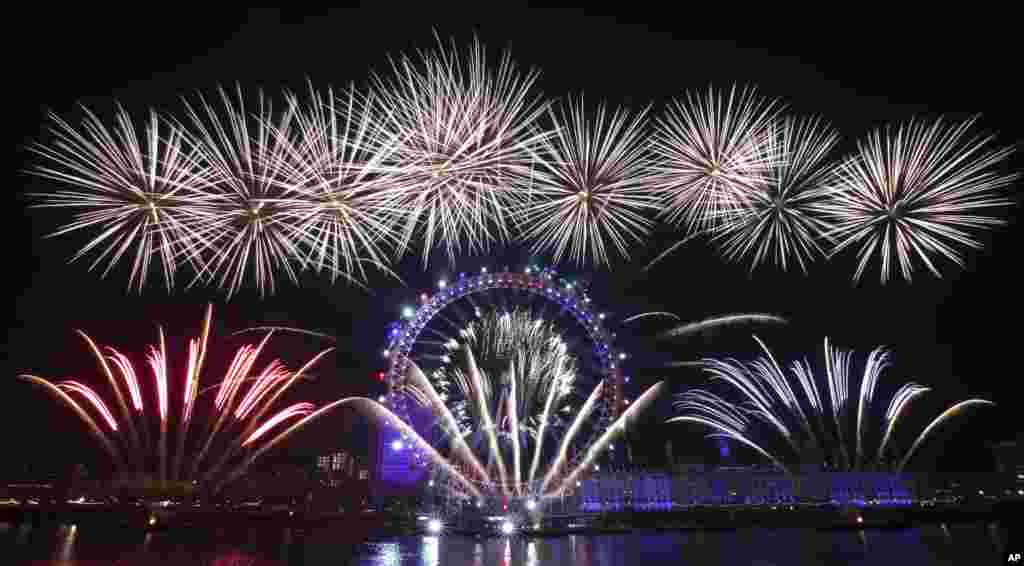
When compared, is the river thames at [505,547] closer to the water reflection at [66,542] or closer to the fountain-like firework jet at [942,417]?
the water reflection at [66,542]

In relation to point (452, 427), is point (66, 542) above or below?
below

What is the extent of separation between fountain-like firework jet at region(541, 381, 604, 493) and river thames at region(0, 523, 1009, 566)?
3938 mm

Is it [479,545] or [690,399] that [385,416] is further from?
[690,399]

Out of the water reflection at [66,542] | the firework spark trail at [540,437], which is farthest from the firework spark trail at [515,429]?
the water reflection at [66,542]

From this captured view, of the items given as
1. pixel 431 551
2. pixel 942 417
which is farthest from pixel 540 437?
pixel 942 417

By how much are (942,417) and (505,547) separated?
37.4m

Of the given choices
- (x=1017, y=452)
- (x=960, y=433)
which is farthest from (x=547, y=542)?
(x=960, y=433)

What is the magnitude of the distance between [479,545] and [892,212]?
62.4ft

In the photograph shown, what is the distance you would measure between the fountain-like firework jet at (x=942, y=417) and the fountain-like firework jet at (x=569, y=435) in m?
22.6

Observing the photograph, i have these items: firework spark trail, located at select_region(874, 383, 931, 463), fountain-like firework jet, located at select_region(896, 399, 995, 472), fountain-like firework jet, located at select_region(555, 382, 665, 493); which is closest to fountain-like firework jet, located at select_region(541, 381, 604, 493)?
fountain-like firework jet, located at select_region(555, 382, 665, 493)

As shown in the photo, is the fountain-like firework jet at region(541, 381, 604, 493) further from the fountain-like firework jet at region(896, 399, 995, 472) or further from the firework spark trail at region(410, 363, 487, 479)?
the fountain-like firework jet at region(896, 399, 995, 472)

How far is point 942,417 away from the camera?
1721 inches

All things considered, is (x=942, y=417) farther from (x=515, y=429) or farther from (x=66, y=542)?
(x=66, y=542)

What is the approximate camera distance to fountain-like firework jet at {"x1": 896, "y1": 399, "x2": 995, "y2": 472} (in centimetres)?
4236
